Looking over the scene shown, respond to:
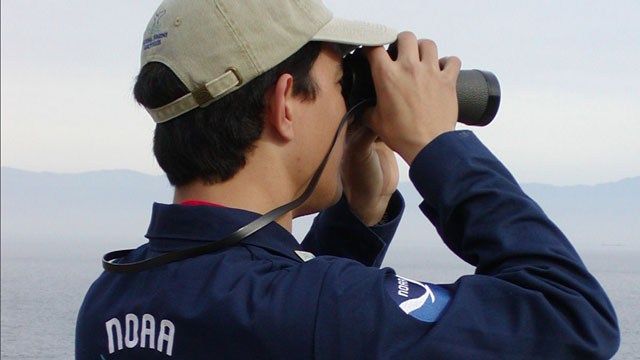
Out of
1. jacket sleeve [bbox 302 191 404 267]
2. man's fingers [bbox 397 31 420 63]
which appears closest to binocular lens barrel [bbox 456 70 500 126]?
man's fingers [bbox 397 31 420 63]

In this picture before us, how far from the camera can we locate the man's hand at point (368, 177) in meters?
1.49

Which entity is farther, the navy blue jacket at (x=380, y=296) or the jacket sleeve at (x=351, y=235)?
the jacket sleeve at (x=351, y=235)

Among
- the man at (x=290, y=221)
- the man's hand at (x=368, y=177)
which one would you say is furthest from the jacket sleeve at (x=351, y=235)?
the man at (x=290, y=221)

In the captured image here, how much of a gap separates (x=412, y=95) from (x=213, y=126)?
30 centimetres

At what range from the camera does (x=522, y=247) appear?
3.27 ft

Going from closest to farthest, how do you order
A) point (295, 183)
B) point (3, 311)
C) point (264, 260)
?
point (264, 260)
point (295, 183)
point (3, 311)

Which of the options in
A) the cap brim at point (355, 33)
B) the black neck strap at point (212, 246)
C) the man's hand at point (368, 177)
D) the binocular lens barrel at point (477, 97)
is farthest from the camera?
the man's hand at point (368, 177)

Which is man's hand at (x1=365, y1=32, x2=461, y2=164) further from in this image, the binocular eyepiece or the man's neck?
the man's neck

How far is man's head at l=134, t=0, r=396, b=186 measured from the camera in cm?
107

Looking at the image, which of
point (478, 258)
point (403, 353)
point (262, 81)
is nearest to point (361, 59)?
point (262, 81)

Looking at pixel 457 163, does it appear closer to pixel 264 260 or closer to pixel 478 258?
pixel 478 258

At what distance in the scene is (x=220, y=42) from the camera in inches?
42.2

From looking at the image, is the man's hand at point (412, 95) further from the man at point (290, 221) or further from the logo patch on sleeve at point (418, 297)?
the logo patch on sleeve at point (418, 297)

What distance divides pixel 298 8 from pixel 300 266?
39 cm
